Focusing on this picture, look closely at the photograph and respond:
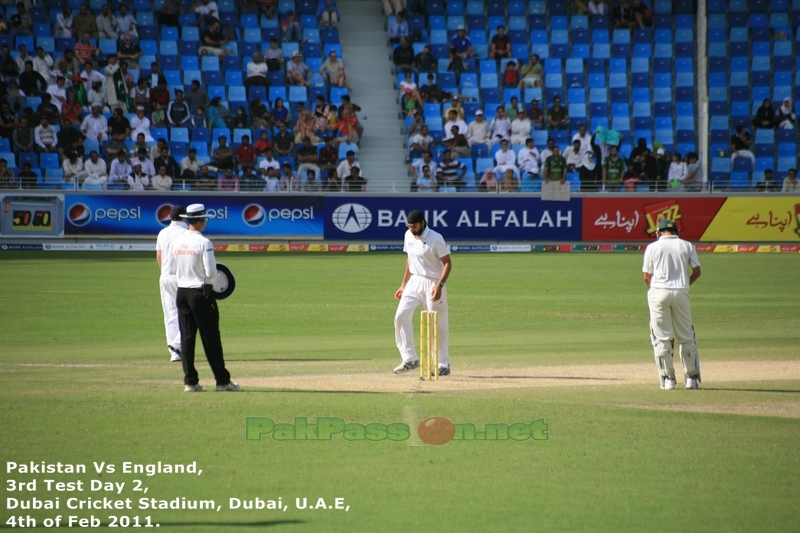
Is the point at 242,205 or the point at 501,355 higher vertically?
the point at 242,205

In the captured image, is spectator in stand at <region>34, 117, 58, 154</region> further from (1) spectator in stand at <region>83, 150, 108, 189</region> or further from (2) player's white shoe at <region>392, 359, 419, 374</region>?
(2) player's white shoe at <region>392, 359, 419, 374</region>

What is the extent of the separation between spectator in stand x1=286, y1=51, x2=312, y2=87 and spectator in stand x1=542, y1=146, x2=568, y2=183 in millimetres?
8672

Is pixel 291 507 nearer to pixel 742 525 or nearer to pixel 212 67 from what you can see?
pixel 742 525

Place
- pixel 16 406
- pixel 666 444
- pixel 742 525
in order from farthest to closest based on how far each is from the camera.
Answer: pixel 16 406
pixel 666 444
pixel 742 525

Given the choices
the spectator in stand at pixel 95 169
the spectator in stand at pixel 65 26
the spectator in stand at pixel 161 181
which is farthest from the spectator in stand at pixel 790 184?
the spectator in stand at pixel 65 26

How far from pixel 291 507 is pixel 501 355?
7091mm

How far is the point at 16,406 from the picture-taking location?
28.9ft

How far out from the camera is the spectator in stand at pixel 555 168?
28.1m

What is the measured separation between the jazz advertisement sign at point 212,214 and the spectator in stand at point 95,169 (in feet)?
1.88

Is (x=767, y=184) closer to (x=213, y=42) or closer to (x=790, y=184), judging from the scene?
(x=790, y=184)

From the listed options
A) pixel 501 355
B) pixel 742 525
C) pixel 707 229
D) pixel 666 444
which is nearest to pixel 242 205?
pixel 707 229

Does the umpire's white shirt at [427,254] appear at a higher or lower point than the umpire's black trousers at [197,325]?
higher

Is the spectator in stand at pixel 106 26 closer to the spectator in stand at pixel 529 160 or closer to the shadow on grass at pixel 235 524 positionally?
the spectator in stand at pixel 529 160

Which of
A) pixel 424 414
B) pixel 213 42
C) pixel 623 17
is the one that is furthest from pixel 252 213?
pixel 424 414
